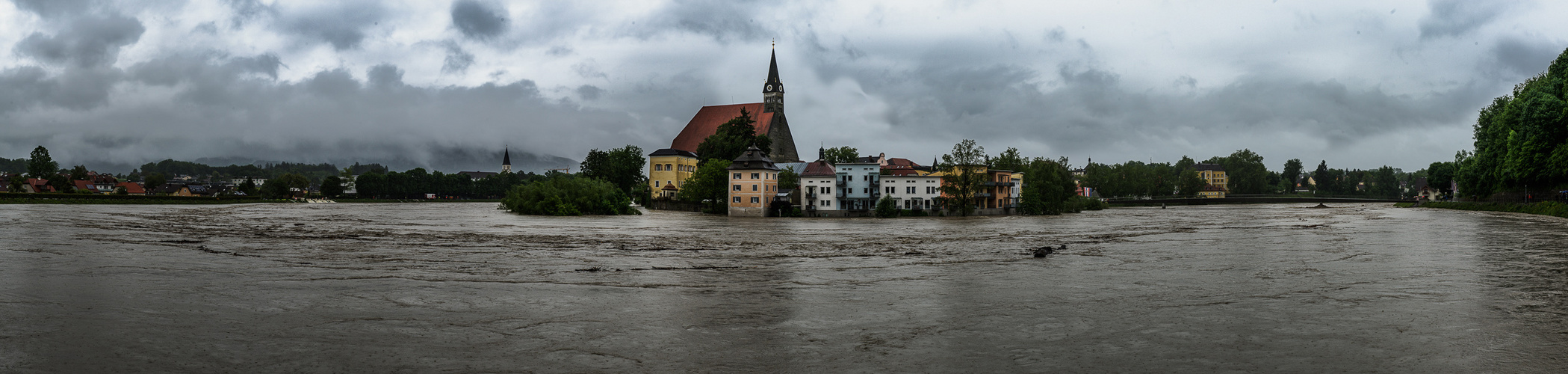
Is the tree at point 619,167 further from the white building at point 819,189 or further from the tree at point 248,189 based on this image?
the tree at point 248,189

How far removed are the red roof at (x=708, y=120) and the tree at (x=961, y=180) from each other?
3818 centimetres

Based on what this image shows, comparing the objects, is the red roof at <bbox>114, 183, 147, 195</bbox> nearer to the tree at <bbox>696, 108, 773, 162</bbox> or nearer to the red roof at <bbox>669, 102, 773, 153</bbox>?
the red roof at <bbox>669, 102, 773, 153</bbox>

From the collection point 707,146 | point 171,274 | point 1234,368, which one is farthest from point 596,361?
point 707,146

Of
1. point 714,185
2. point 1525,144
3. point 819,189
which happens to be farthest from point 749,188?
point 1525,144

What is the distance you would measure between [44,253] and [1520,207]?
86722 millimetres

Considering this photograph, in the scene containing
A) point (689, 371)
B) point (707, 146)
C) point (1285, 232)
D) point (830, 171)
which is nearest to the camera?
point (689, 371)

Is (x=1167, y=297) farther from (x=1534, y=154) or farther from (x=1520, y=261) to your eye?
(x=1534, y=154)

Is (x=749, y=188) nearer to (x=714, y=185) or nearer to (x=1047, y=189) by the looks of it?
(x=714, y=185)

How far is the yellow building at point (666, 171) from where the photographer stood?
334 ft

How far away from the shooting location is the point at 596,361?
28.5ft

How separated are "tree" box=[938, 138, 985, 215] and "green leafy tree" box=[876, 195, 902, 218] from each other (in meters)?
5.44

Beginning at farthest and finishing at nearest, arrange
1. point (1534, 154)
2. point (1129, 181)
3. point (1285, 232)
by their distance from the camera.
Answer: point (1129, 181) < point (1534, 154) < point (1285, 232)

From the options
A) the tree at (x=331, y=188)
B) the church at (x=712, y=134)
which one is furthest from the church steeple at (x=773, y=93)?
the tree at (x=331, y=188)

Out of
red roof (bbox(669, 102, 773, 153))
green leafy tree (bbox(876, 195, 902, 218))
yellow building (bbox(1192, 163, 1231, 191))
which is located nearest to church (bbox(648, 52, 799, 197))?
red roof (bbox(669, 102, 773, 153))
